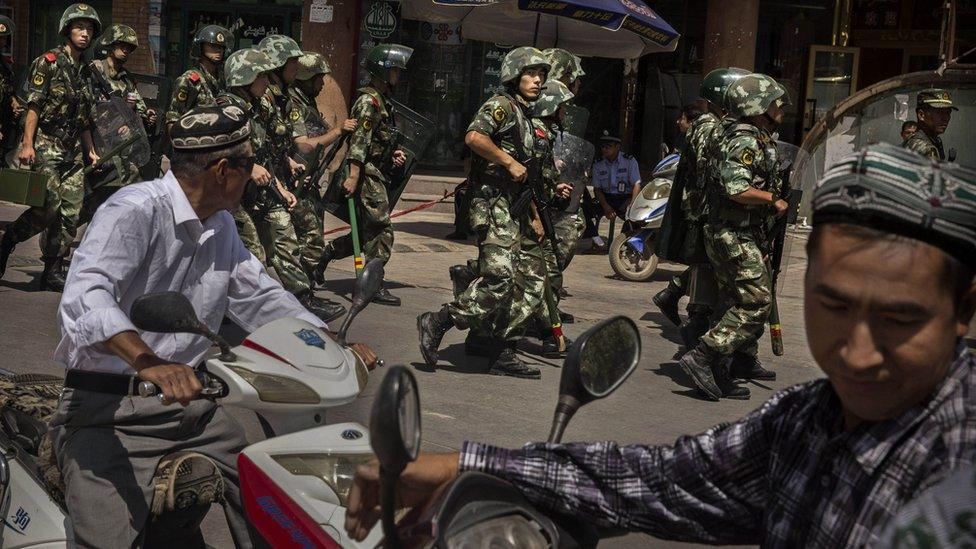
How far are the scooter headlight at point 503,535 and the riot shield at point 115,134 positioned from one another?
8.49 m

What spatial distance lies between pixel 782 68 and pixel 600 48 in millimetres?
5176

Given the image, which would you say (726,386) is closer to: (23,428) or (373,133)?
(373,133)

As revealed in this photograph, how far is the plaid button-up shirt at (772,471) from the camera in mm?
1510

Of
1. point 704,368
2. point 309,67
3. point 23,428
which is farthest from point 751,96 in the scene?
point 23,428

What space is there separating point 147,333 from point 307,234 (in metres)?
6.34

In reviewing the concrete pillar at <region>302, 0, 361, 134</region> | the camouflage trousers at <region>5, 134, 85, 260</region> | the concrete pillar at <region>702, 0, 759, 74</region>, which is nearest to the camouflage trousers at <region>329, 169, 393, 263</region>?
the camouflage trousers at <region>5, 134, 85, 260</region>

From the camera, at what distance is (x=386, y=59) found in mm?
9430

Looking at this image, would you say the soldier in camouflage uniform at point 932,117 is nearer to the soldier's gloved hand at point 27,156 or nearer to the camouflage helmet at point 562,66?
the camouflage helmet at point 562,66

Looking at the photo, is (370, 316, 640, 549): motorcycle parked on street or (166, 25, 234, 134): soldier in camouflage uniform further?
(166, 25, 234, 134): soldier in camouflage uniform

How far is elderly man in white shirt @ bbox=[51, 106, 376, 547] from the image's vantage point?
281cm

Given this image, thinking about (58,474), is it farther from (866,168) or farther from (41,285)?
(41,285)

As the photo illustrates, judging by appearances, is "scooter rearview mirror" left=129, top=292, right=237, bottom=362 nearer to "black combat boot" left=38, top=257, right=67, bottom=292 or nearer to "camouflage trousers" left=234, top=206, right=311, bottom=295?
"camouflage trousers" left=234, top=206, right=311, bottom=295

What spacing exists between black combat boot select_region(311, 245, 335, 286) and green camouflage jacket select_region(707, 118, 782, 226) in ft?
10.5

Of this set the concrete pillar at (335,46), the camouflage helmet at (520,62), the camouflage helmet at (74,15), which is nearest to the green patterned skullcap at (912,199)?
the camouflage helmet at (520,62)
